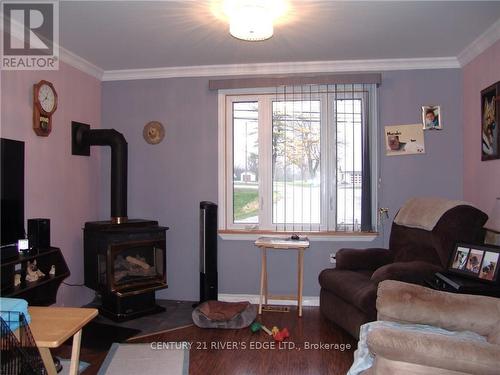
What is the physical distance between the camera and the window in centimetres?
385

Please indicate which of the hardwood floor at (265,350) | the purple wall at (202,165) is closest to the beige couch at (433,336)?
the hardwood floor at (265,350)

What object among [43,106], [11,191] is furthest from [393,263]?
[43,106]

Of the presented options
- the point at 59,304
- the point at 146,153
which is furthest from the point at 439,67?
the point at 59,304

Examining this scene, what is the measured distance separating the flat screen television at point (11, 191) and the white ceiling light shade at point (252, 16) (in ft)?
5.83

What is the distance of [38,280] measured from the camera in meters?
2.80

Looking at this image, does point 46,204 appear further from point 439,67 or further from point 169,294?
point 439,67

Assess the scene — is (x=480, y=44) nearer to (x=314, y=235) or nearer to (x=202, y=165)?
(x=314, y=235)

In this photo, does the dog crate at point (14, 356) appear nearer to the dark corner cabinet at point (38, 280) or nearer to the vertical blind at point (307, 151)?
the dark corner cabinet at point (38, 280)

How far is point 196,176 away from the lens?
412 centimetres

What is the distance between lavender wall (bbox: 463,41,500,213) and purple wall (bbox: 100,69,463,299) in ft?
0.41

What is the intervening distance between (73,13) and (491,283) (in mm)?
3232

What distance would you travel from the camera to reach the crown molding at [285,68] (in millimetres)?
3793

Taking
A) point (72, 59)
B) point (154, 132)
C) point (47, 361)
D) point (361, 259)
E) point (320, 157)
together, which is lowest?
point (47, 361)

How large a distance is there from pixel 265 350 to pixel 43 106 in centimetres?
261
